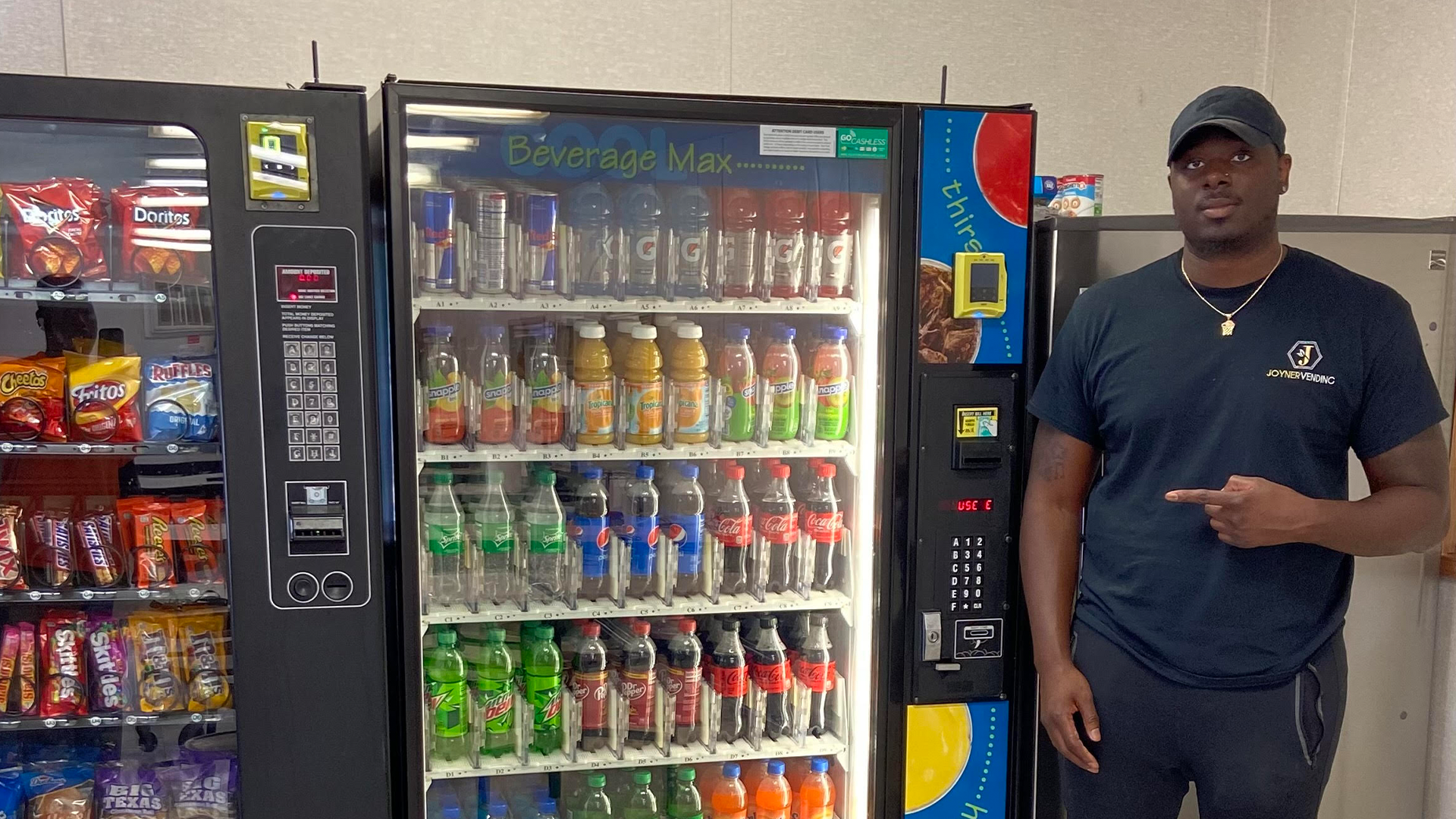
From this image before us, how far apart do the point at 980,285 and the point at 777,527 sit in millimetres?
731

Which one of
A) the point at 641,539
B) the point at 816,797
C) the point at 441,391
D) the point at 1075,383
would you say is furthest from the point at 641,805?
the point at 1075,383

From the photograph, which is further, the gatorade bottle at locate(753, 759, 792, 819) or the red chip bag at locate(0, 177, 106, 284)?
the gatorade bottle at locate(753, 759, 792, 819)

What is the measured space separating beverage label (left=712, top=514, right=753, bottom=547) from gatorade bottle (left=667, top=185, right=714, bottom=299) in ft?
1.73

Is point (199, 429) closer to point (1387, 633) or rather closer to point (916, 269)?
point (916, 269)

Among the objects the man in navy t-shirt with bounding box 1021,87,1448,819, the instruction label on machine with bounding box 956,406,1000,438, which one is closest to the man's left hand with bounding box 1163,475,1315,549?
the man in navy t-shirt with bounding box 1021,87,1448,819

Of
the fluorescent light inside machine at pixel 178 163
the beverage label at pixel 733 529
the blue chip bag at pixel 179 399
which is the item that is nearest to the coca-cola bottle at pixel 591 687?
the beverage label at pixel 733 529

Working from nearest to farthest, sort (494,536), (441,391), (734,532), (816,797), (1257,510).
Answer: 1. (1257,510)
2. (441,391)
3. (494,536)
4. (734,532)
5. (816,797)

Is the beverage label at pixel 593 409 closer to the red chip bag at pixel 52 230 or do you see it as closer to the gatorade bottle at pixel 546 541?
the gatorade bottle at pixel 546 541

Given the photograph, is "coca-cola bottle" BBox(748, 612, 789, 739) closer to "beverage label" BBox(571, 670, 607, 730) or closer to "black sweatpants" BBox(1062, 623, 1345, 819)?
"beverage label" BBox(571, 670, 607, 730)

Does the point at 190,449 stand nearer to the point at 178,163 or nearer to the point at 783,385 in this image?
→ the point at 178,163

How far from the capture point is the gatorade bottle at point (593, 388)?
7.69ft

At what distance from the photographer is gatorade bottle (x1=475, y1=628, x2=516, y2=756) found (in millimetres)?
2363

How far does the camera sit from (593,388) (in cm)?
234

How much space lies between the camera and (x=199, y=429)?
211cm
